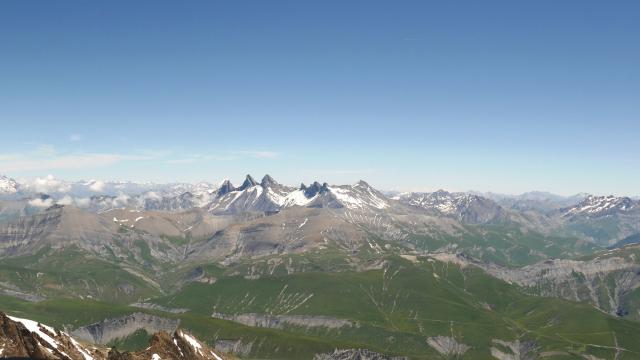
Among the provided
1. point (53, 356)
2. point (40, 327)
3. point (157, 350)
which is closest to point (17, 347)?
point (53, 356)

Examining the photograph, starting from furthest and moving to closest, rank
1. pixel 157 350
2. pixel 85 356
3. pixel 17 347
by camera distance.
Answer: pixel 157 350 → pixel 85 356 → pixel 17 347

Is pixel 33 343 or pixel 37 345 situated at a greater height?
pixel 33 343

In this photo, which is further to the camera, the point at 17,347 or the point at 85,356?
the point at 85,356

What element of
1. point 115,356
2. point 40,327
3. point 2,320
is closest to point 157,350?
point 115,356

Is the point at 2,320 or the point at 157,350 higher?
the point at 2,320

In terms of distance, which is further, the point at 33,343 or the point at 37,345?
the point at 33,343

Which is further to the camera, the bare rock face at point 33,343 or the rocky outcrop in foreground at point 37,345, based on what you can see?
the rocky outcrop in foreground at point 37,345

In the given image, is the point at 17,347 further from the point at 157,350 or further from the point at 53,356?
the point at 157,350

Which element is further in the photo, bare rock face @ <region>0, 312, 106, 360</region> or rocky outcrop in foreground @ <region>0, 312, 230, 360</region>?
rocky outcrop in foreground @ <region>0, 312, 230, 360</region>

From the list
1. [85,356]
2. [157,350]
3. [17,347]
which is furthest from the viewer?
[157,350]

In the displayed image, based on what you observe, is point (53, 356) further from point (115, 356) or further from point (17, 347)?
point (115, 356)
